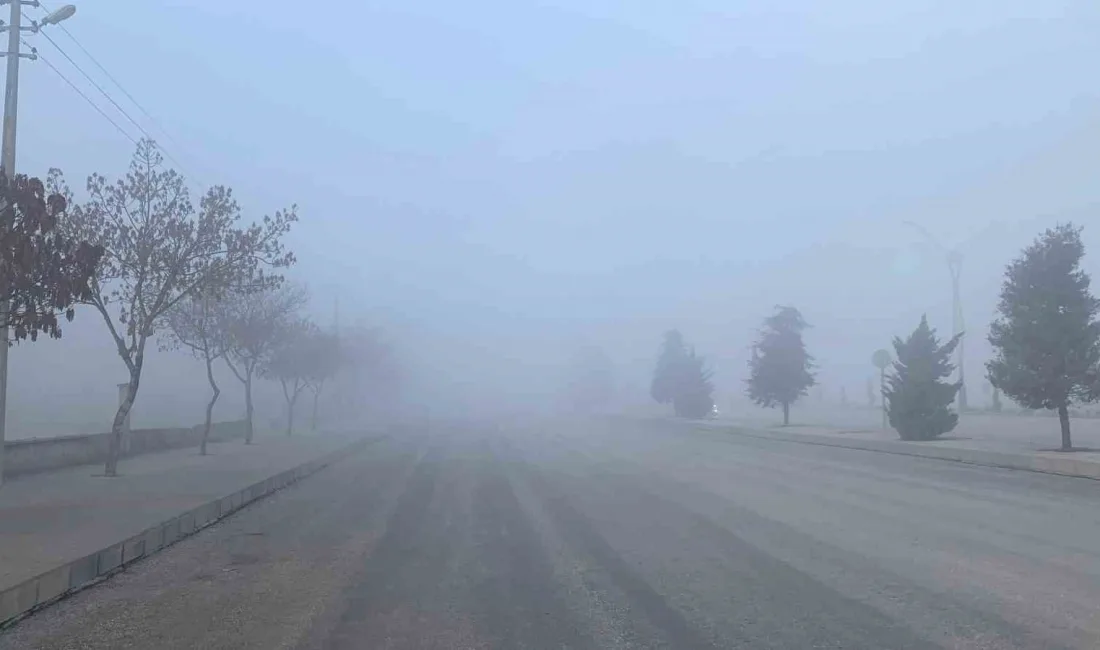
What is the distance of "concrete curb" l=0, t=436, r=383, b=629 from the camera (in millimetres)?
8422

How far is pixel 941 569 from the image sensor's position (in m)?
9.60

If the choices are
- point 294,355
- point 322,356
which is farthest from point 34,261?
point 322,356

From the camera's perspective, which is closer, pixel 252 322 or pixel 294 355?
pixel 252 322

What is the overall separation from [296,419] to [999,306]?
46129mm

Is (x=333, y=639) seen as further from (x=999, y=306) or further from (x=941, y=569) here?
(x=999, y=306)

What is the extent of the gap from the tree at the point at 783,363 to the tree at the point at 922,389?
11702mm

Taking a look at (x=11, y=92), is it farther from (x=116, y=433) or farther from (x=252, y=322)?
(x=252, y=322)

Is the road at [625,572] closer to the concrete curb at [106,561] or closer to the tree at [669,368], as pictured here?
the concrete curb at [106,561]

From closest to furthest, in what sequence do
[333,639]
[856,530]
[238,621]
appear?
[333,639] → [238,621] → [856,530]

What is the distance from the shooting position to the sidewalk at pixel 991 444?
20.1 meters

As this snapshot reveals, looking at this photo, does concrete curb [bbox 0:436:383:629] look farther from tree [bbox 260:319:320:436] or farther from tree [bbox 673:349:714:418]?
tree [bbox 673:349:714:418]

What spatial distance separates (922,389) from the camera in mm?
30031

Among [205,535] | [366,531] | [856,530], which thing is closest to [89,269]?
[205,535]

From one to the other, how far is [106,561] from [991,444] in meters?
23.4
